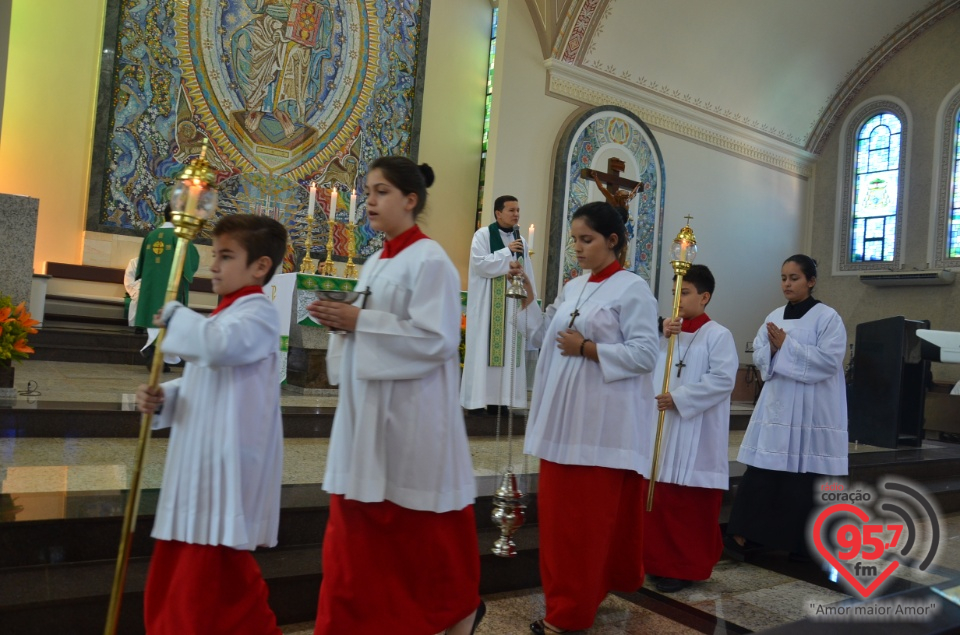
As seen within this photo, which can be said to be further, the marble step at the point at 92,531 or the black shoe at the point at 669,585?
the black shoe at the point at 669,585

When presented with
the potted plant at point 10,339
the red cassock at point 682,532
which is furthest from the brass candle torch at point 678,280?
the potted plant at point 10,339

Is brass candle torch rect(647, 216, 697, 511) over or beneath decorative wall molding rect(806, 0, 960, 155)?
beneath

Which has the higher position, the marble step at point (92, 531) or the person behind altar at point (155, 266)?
the person behind altar at point (155, 266)

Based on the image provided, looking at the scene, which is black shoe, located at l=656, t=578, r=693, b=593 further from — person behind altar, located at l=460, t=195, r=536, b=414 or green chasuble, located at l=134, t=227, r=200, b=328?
green chasuble, located at l=134, t=227, r=200, b=328

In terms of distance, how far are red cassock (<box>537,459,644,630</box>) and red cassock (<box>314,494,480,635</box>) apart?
2.04ft

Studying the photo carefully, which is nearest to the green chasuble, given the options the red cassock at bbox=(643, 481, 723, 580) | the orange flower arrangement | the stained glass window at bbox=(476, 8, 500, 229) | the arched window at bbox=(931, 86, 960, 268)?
the orange flower arrangement

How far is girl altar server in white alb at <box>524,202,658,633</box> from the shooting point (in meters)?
3.22

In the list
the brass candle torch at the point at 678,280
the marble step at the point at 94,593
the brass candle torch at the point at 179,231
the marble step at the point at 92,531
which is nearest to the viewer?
the brass candle torch at the point at 179,231

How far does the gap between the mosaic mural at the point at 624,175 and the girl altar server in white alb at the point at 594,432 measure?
731cm

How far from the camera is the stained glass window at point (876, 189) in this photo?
44.2 feet

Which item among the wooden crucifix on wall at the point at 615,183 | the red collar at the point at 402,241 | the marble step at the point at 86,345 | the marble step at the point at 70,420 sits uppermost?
the wooden crucifix on wall at the point at 615,183

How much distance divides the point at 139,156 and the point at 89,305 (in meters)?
1.82

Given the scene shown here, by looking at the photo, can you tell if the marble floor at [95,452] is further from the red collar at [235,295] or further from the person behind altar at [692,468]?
the red collar at [235,295]

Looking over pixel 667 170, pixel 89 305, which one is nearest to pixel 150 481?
pixel 89 305
